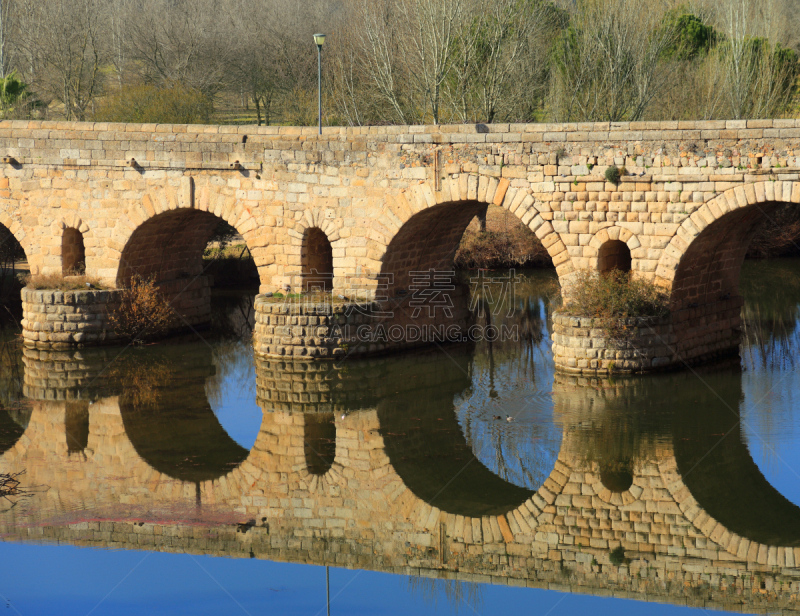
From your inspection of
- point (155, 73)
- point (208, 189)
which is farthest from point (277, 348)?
point (155, 73)

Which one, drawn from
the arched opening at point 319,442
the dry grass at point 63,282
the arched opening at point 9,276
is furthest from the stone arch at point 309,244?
the arched opening at point 9,276

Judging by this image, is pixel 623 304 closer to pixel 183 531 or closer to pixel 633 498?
pixel 633 498

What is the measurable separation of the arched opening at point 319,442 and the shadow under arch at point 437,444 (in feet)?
2.14

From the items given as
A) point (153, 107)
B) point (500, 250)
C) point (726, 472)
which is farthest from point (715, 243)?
point (153, 107)

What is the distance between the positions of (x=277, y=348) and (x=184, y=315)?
11.5 ft

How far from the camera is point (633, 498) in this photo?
1091 centimetres

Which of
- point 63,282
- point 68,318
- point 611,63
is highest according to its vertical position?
point 611,63

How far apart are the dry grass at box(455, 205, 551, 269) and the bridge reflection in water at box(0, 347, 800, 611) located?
10125mm

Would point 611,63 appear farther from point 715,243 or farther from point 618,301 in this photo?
point 618,301

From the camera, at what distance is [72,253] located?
1781 cm

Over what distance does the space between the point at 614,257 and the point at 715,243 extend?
1371 mm

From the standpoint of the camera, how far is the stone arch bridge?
13.9m

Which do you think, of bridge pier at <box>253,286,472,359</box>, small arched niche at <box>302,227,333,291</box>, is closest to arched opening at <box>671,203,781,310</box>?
bridge pier at <box>253,286,472,359</box>

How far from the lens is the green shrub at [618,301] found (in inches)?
551
